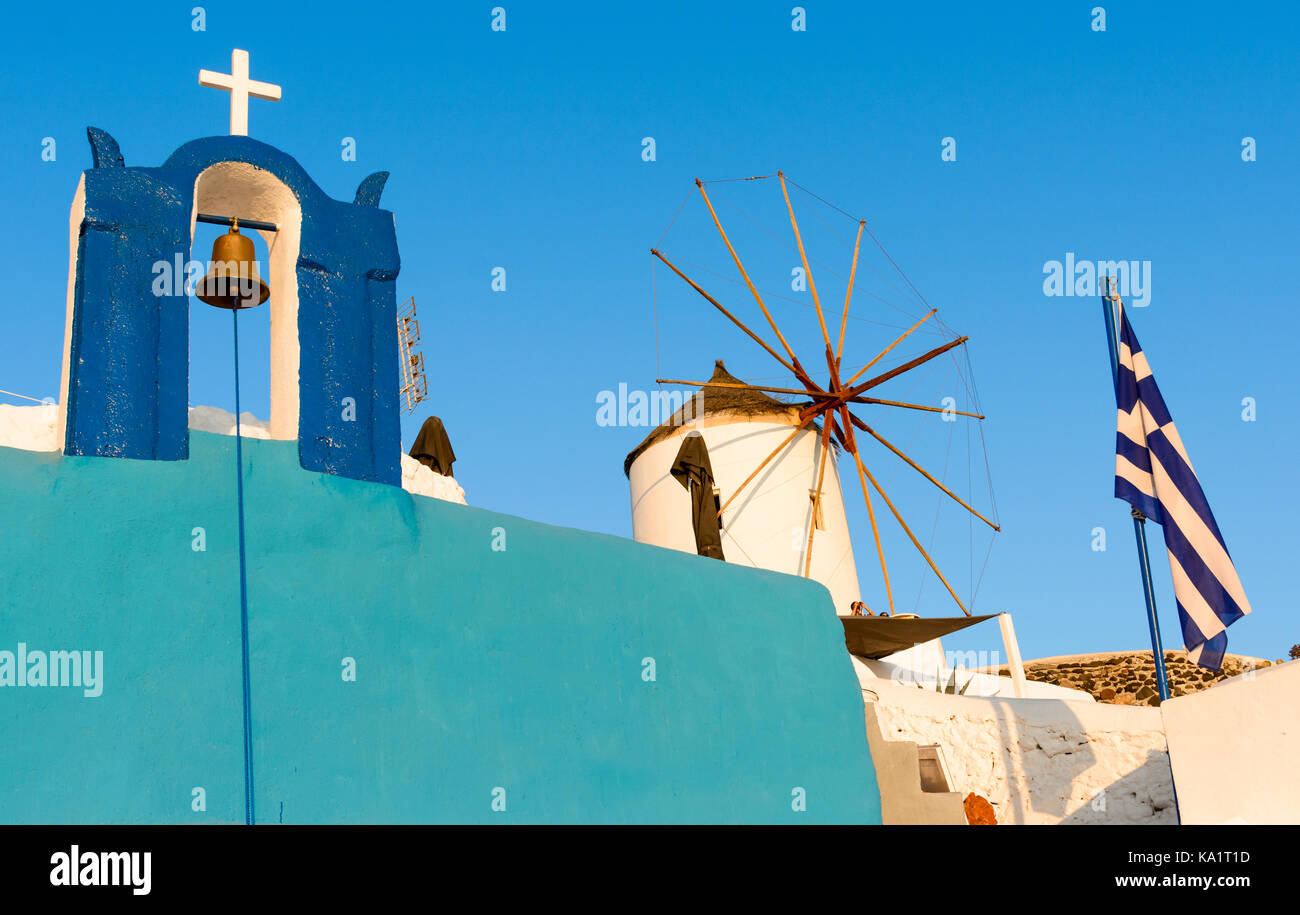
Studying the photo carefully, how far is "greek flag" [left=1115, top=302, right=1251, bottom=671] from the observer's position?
25.6 feet

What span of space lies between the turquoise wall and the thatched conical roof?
1214 cm

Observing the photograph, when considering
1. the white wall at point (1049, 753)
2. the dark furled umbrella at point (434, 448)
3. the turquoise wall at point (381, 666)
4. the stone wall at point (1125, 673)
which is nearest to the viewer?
the turquoise wall at point (381, 666)

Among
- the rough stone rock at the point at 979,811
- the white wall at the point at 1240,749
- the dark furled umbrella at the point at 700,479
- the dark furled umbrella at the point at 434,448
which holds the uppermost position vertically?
the dark furled umbrella at the point at 434,448

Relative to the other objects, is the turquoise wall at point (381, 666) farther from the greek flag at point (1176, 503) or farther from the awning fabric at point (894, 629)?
the awning fabric at point (894, 629)

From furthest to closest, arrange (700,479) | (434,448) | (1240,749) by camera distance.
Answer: (434,448) → (700,479) → (1240,749)

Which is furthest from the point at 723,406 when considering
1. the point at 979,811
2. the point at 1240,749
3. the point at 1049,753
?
the point at 1240,749

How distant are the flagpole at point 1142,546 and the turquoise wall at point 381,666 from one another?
3734 mm

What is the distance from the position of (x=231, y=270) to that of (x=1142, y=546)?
697cm

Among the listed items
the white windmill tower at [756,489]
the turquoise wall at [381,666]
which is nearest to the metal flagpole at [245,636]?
the turquoise wall at [381,666]

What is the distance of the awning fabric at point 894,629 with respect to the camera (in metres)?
13.7

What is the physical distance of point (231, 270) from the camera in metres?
4.91

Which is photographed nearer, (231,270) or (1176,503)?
(231,270)

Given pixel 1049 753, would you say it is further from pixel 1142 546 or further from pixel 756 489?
pixel 756 489
